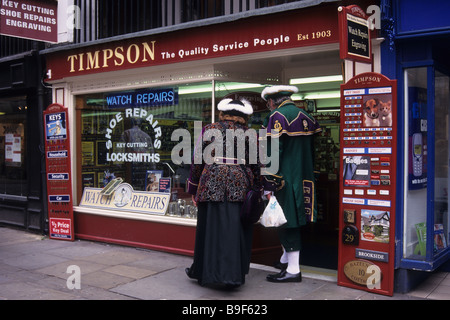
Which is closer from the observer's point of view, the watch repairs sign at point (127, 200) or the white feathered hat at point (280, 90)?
the white feathered hat at point (280, 90)

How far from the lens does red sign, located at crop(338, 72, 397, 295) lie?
5.09m

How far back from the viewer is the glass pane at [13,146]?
31.3 feet

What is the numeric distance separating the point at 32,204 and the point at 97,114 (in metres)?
2.19

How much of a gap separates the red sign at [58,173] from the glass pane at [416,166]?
535 cm

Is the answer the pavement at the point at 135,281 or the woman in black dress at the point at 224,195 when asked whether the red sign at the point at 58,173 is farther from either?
the woman in black dress at the point at 224,195

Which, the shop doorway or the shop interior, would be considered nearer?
the shop doorway

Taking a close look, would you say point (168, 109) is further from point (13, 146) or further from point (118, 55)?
point (13, 146)

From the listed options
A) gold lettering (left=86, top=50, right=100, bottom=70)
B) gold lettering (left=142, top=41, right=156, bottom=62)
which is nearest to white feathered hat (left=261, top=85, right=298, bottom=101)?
gold lettering (left=142, top=41, right=156, bottom=62)

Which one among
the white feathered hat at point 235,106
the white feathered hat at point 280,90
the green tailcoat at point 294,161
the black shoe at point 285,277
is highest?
the white feathered hat at point 280,90

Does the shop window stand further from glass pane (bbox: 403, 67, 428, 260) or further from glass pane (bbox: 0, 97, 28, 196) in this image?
glass pane (bbox: 0, 97, 28, 196)

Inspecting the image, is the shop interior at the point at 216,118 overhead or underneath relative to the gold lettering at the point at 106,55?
underneath

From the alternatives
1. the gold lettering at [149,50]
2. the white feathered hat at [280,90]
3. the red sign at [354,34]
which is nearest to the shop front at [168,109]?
the gold lettering at [149,50]

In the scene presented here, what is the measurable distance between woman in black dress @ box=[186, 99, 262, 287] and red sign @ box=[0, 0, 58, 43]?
4.07 m
